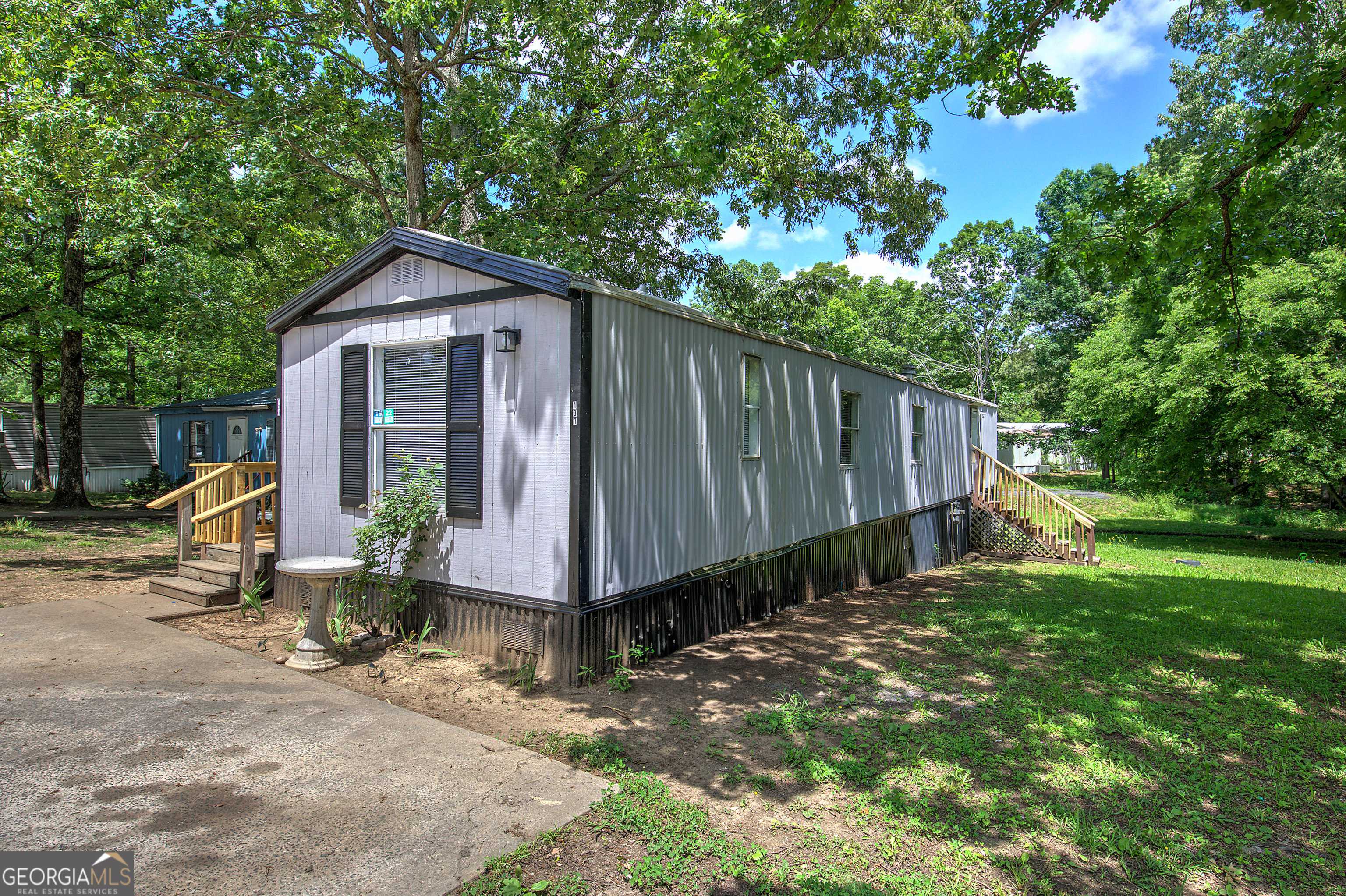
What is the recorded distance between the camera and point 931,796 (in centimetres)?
350

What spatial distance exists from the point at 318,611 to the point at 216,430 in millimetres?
15524

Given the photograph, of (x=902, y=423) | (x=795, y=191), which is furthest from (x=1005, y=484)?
(x=795, y=191)

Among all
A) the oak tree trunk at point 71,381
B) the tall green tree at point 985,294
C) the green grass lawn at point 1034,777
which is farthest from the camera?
the tall green tree at point 985,294

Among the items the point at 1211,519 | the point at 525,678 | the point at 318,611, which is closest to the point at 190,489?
the point at 318,611

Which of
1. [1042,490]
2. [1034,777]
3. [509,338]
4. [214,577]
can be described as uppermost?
[509,338]

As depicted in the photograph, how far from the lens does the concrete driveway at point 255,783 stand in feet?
8.83

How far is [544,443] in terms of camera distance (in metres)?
4.98

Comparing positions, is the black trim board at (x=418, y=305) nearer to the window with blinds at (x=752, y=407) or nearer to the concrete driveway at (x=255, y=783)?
the window with blinds at (x=752, y=407)

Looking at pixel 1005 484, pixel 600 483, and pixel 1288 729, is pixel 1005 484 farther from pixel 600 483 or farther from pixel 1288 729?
pixel 600 483

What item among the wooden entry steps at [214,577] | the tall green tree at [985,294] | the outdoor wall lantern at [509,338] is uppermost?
the tall green tree at [985,294]

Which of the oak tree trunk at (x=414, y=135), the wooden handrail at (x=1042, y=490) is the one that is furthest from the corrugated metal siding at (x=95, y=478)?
the wooden handrail at (x=1042, y=490)

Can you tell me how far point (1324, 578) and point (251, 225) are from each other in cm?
1836

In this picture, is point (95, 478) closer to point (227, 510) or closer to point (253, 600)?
point (227, 510)

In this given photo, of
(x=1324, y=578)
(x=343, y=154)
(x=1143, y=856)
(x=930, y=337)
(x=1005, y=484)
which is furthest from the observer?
(x=930, y=337)
